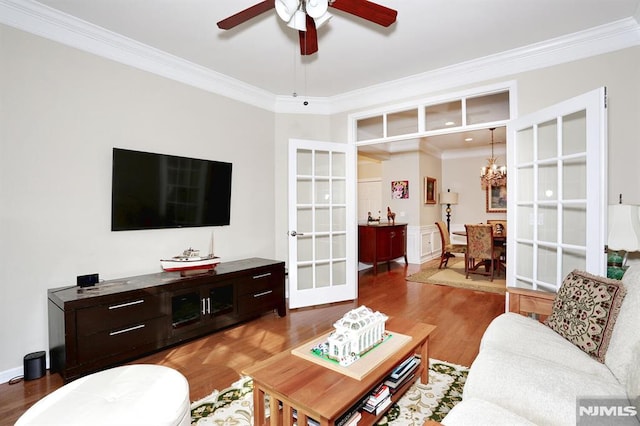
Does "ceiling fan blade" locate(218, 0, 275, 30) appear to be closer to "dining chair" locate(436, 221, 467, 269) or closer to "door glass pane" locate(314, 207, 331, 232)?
"door glass pane" locate(314, 207, 331, 232)

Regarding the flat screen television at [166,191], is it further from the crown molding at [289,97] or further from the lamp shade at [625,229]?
the lamp shade at [625,229]

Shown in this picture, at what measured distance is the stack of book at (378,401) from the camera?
1.61m

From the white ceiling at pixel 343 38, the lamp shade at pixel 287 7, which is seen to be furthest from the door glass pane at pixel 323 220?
the lamp shade at pixel 287 7

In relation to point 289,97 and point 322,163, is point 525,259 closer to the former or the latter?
point 322,163

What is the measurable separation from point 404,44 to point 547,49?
131 cm

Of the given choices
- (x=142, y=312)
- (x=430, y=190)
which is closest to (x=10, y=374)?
(x=142, y=312)

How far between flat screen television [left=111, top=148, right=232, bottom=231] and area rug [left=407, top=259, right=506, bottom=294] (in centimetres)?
348

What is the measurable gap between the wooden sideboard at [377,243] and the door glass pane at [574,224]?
3310 mm

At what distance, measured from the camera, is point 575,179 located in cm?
242

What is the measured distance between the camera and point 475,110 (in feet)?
11.1

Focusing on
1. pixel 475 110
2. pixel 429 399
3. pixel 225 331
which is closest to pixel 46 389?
pixel 225 331

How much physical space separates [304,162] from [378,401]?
9.52 ft

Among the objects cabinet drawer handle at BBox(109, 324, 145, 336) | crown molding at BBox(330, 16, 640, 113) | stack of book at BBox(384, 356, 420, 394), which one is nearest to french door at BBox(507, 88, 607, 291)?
crown molding at BBox(330, 16, 640, 113)

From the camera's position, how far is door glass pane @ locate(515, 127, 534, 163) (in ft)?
9.34
